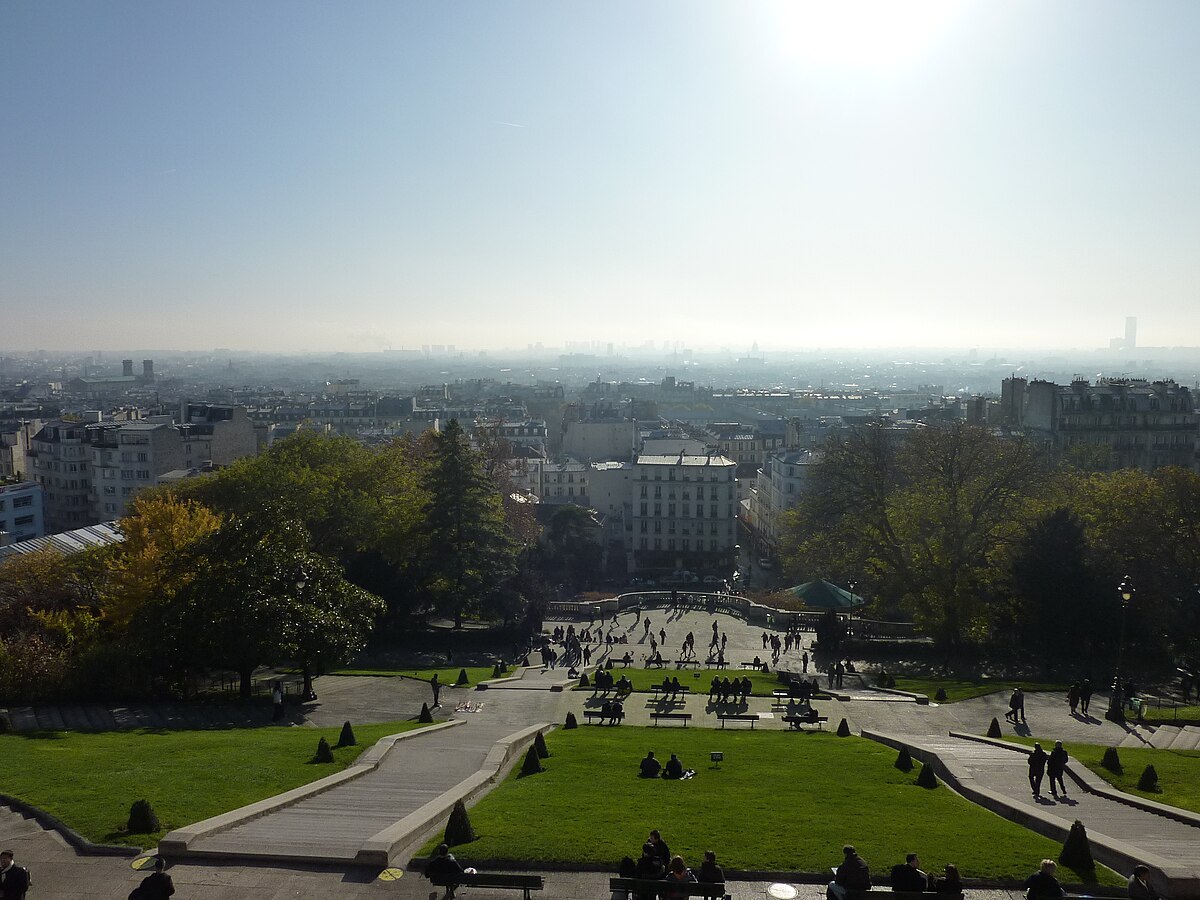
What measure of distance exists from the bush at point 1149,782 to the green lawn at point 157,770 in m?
18.8

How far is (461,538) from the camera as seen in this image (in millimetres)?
51406

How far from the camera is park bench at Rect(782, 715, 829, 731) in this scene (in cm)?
2967

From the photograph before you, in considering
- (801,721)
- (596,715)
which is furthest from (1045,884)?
(596,715)

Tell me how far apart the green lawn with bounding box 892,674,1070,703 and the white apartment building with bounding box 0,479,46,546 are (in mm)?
70655

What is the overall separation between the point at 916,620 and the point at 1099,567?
8.53m

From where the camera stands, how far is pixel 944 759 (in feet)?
75.2

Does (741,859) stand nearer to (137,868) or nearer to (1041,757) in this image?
(1041,757)

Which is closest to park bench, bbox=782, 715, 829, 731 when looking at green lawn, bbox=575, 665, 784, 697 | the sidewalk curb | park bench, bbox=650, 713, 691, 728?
park bench, bbox=650, 713, 691, 728

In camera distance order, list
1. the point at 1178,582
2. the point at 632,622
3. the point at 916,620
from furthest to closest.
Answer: the point at 632,622
the point at 916,620
the point at 1178,582

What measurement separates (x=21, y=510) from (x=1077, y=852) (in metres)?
85.3

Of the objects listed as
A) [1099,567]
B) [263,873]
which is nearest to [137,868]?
[263,873]

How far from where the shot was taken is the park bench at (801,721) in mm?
29672

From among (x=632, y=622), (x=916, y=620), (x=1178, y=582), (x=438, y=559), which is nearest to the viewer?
(x=1178, y=582)

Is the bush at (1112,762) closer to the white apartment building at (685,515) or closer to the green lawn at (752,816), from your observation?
the green lawn at (752,816)
